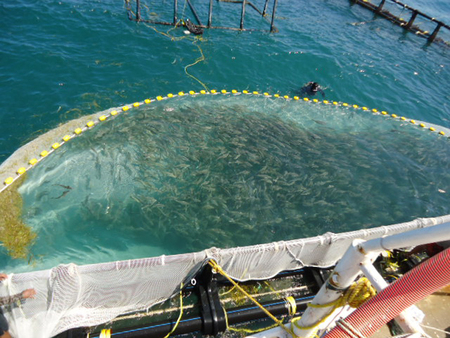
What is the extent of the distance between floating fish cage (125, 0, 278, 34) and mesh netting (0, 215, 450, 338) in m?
16.5

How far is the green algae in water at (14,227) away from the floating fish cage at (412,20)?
100ft

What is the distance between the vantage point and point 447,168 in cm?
1128

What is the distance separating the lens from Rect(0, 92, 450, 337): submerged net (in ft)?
16.0

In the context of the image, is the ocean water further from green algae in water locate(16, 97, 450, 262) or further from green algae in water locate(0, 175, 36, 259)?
green algae in water locate(0, 175, 36, 259)

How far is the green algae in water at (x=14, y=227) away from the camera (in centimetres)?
693

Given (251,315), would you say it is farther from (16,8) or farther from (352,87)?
(16,8)

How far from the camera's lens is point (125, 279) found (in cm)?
470

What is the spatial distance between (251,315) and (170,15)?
20.1 m

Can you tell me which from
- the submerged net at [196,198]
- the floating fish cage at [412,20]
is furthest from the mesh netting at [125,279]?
the floating fish cage at [412,20]

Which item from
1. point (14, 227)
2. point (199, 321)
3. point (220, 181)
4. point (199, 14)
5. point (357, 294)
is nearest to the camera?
point (357, 294)

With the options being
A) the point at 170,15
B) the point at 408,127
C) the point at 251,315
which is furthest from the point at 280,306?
the point at 170,15

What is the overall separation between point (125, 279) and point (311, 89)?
1325cm

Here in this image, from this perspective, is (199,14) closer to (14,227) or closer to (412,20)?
(412,20)

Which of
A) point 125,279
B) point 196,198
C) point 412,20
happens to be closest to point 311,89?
point 196,198
